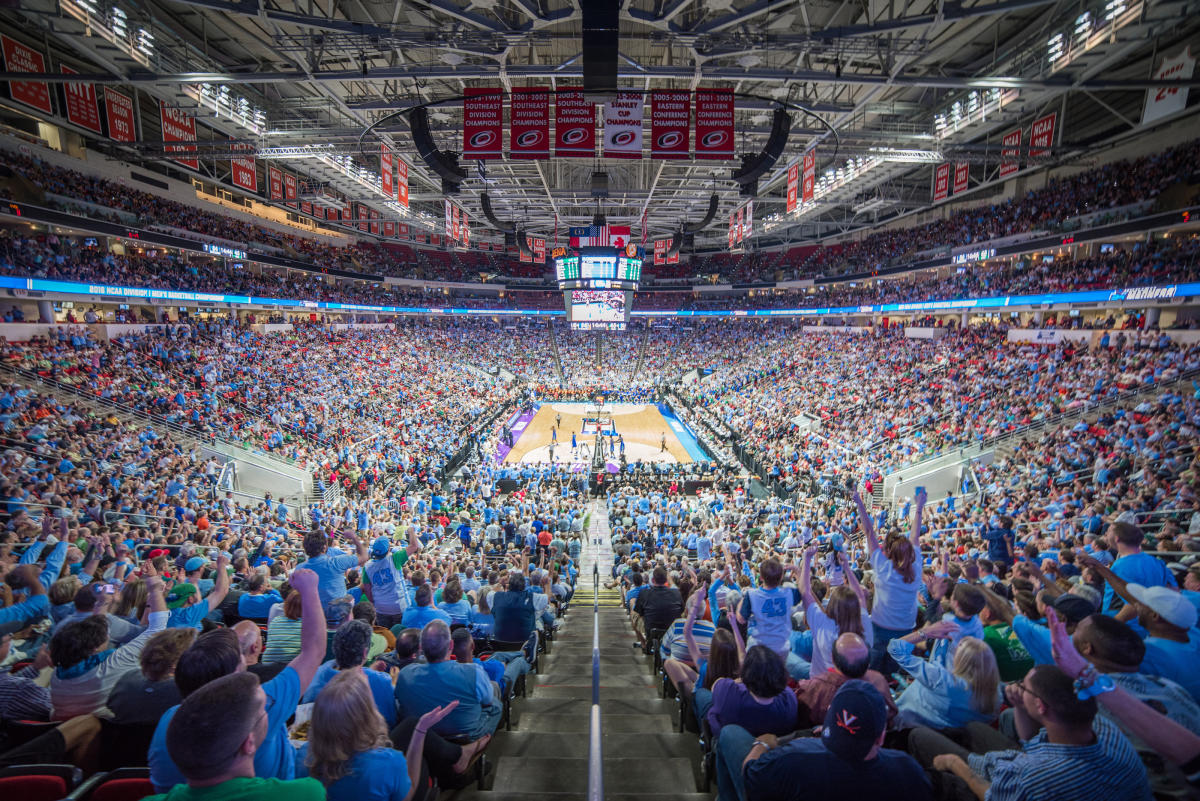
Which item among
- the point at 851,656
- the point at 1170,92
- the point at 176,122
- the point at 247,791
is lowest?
the point at 851,656

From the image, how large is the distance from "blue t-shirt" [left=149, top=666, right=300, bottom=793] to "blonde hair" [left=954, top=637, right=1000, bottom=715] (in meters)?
3.29

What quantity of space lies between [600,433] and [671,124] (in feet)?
60.0

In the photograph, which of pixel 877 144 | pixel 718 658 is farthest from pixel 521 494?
pixel 877 144

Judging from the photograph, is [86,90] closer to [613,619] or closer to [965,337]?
Answer: [613,619]

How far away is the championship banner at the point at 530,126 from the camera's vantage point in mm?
10727

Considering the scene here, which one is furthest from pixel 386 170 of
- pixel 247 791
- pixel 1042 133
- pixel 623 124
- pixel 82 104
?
pixel 1042 133

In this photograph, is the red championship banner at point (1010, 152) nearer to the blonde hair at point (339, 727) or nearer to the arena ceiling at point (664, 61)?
the arena ceiling at point (664, 61)

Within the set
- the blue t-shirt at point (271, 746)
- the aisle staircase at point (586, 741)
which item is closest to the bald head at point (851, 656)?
the aisle staircase at point (586, 741)

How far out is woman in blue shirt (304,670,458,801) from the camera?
6.68ft

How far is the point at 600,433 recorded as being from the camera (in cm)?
2766

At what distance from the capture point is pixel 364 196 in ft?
91.6

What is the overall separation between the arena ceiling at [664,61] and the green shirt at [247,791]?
12.6 meters

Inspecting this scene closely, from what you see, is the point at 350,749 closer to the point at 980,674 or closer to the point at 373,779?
the point at 373,779

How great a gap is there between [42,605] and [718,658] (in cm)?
552
